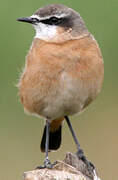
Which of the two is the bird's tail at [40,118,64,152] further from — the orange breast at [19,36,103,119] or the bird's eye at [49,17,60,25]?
the bird's eye at [49,17,60,25]

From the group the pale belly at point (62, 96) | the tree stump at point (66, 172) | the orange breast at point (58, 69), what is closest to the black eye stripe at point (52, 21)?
the orange breast at point (58, 69)

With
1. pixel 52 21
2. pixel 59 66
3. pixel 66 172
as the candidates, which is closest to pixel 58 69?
pixel 59 66

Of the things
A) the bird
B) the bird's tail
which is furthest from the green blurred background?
the bird

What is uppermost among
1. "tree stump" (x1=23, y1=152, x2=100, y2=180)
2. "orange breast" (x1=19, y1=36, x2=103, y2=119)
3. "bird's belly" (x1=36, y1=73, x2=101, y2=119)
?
"orange breast" (x1=19, y1=36, x2=103, y2=119)

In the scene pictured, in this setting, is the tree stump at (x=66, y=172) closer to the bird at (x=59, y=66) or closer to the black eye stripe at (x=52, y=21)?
the bird at (x=59, y=66)

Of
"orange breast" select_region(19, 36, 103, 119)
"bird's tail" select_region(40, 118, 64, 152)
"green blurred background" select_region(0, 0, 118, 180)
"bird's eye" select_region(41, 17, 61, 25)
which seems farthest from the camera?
"green blurred background" select_region(0, 0, 118, 180)

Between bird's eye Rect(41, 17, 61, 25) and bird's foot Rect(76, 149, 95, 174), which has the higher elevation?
bird's eye Rect(41, 17, 61, 25)
